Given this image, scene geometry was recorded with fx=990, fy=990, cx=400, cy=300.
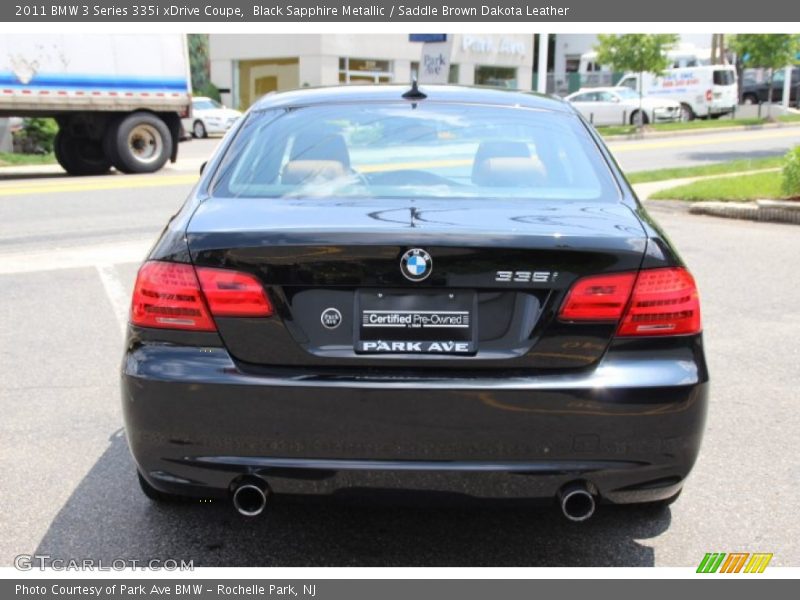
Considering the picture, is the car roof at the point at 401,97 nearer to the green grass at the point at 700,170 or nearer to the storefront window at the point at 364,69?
the green grass at the point at 700,170

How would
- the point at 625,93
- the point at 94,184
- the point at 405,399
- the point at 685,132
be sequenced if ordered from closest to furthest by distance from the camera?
the point at 405,399 < the point at 94,184 < the point at 685,132 < the point at 625,93

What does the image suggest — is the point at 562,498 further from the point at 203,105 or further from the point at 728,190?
the point at 203,105

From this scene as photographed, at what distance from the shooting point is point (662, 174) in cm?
1783

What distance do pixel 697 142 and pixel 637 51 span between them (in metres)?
7.91

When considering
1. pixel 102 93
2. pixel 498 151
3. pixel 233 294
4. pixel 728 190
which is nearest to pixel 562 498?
pixel 233 294

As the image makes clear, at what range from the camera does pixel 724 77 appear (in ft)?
128

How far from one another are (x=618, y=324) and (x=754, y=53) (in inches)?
1425

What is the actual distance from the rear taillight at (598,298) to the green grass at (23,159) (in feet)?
72.1

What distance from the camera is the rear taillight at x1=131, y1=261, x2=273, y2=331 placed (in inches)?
117

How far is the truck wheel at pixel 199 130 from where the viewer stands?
1415 inches
